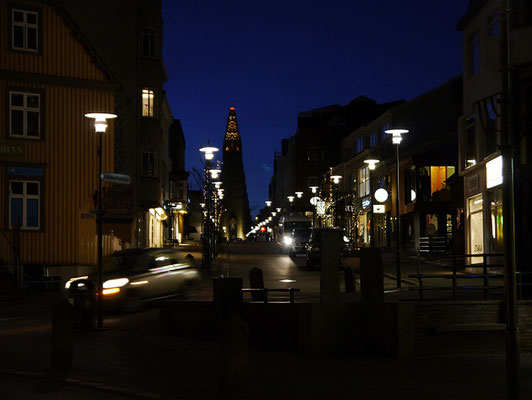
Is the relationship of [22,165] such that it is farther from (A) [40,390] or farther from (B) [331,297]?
(A) [40,390]

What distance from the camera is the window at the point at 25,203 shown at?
2745 cm

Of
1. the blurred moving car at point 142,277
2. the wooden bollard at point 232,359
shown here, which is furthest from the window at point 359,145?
the wooden bollard at point 232,359

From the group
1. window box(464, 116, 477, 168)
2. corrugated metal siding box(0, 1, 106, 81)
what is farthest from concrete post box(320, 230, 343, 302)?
window box(464, 116, 477, 168)

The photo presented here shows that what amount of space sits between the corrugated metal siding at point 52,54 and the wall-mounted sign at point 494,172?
15.0 metres

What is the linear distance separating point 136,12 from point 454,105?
86.3 ft

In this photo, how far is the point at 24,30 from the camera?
2811cm

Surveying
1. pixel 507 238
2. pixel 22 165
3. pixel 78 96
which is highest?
pixel 78 96

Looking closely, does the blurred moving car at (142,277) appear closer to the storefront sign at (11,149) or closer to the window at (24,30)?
the storefront sign at (11,149)

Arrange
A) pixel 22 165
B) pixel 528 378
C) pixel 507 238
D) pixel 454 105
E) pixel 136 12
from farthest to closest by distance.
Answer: pixel 454 105 → pixel 136 12 → pixel 22 165 → pixel 528 378 → pixel 507 238

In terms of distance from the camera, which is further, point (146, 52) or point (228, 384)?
point (146, 52)

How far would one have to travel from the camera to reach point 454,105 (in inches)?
2233

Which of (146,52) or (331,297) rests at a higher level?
(146,52)

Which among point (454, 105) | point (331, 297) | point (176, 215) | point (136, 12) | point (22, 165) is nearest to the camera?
point (331, 297)

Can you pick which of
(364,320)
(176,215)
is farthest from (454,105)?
(364,320)
